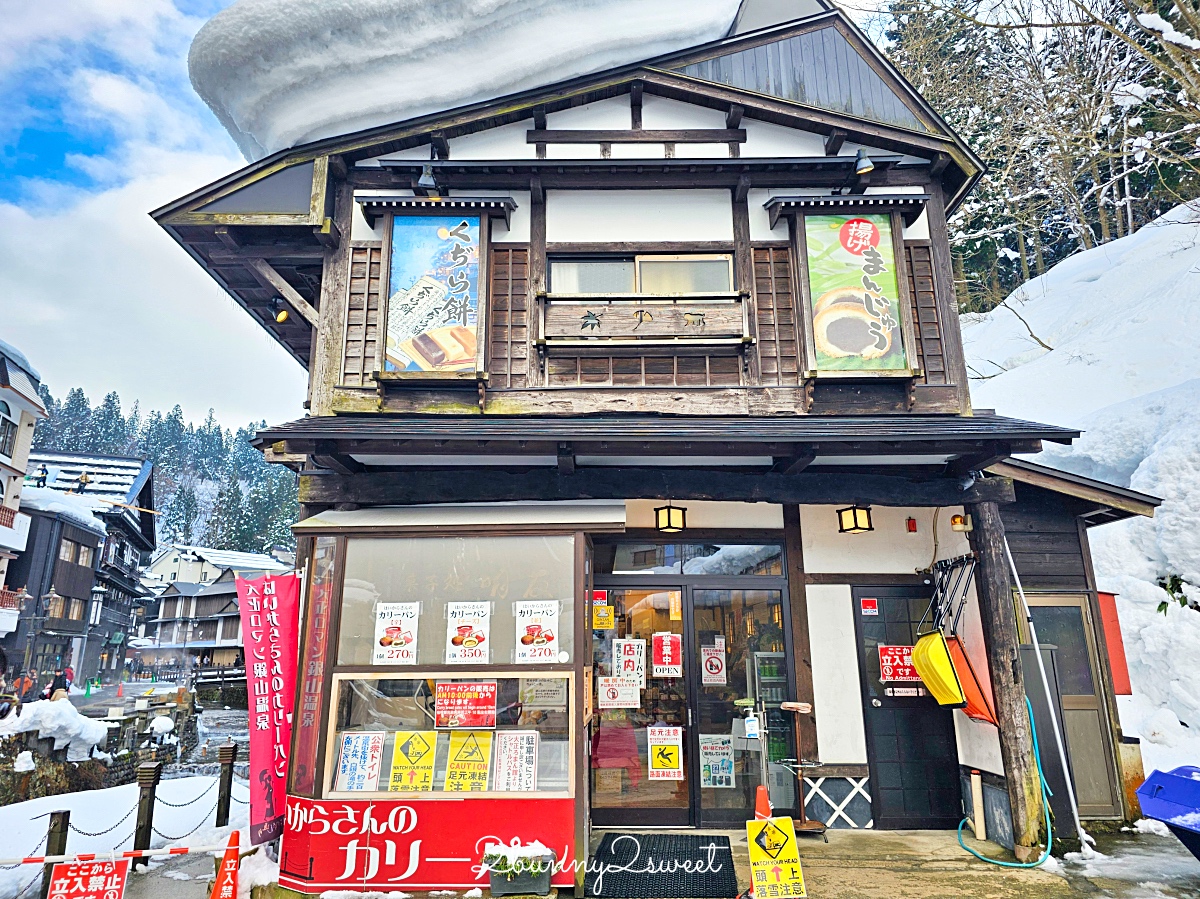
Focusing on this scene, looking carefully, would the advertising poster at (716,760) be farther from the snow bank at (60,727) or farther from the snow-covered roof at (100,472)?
the snow-covered roof at (100,472)

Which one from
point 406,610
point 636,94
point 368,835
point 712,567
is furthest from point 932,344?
point 368,835

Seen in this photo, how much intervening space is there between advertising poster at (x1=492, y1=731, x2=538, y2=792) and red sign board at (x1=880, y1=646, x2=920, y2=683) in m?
4.02

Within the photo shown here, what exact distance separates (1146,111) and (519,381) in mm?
20574

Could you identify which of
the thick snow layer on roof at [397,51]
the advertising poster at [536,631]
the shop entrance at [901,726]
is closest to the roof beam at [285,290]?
the thick snow layer on roof at [397,51]

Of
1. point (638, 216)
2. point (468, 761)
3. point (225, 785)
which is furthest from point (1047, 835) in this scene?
point (225, 785)

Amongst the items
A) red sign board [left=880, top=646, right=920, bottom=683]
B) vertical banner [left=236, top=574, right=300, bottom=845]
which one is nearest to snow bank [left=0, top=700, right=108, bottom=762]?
vertical banner [left=236, top=574, right=300, bottom=845]

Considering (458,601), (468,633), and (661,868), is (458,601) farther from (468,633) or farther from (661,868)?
(661,868)

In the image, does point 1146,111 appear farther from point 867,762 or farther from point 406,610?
point 406,610

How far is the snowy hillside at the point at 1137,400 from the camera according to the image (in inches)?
459

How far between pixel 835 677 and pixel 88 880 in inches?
274

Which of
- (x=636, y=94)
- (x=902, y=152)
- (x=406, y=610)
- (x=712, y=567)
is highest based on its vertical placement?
(x=636, y=94)

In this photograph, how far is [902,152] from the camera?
8438mm

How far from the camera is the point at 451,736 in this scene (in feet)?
21.1

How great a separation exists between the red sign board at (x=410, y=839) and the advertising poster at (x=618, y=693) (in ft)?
5.55
